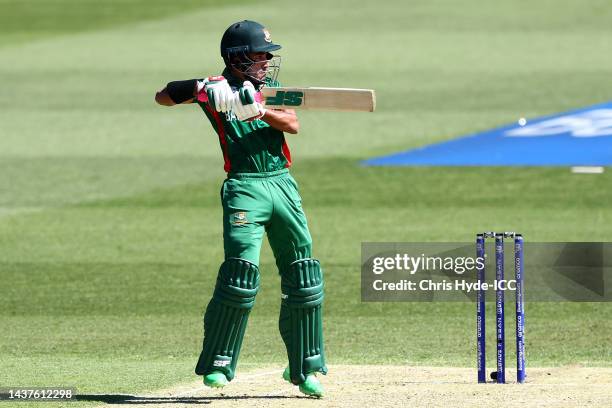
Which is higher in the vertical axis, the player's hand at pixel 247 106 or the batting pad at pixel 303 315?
the player's hand at pixel 247 106

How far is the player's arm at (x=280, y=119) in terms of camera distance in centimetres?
754

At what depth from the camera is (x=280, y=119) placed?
7.56 m

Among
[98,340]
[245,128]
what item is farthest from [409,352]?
[245,128]

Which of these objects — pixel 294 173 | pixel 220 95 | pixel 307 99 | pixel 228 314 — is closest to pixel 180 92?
pixel 220 95

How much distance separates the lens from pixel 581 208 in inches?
627

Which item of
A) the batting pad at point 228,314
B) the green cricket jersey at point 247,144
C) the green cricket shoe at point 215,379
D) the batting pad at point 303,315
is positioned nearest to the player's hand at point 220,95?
the green cricket jersey at point 247,144

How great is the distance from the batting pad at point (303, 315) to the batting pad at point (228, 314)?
0.19 meters

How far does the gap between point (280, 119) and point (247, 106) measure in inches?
8.8

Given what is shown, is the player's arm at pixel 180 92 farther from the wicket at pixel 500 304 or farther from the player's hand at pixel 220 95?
the wicket at pixel 500 304

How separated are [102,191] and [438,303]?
20.2 ft

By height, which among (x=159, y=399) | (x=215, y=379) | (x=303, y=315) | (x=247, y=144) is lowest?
(x=159, y=399)

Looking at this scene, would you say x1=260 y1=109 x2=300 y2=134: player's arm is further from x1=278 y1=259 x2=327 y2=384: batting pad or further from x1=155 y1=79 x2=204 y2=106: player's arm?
x1=278 y1=259 x2=327 y2=384: batting pad

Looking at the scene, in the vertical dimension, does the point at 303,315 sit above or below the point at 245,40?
below

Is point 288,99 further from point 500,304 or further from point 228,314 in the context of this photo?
point 500,304
